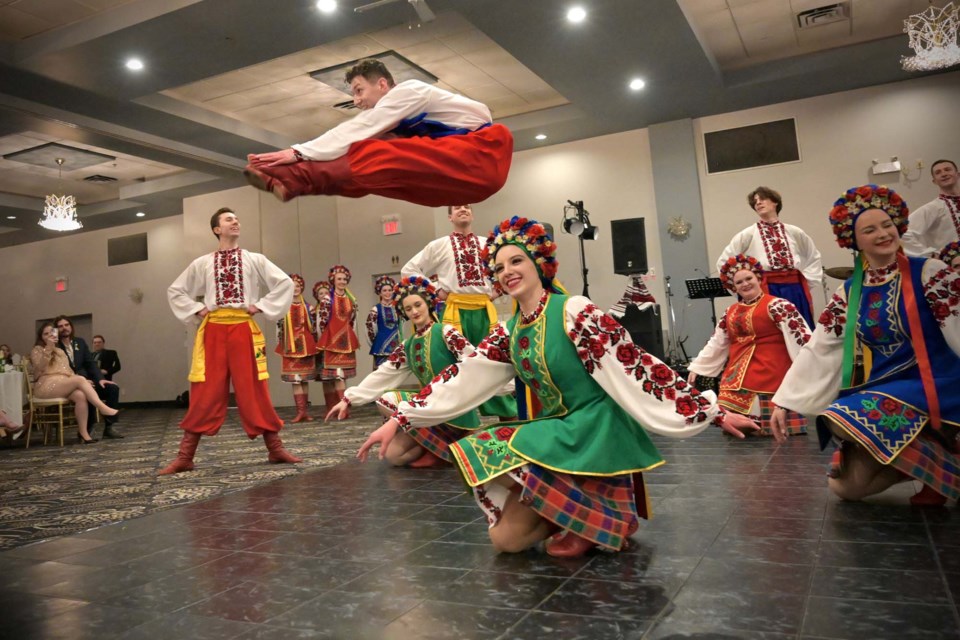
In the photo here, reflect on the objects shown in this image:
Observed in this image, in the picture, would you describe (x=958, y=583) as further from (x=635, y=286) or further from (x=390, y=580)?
(x=635, y=286)

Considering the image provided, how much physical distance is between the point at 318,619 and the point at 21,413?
6.41 m

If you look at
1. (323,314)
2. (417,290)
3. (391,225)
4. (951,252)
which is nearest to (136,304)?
(391,225)

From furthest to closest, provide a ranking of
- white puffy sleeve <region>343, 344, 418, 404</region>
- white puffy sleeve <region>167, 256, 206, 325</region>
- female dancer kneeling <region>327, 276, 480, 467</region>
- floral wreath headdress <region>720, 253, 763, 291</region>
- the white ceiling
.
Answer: the white ceiling
floral wreath headdress <region>720, 253, 763, 291</region>
white puffy sleeve <region>167, 256, 206, 325</region>
female dancer kneeling <region>327, 276, 480, 467</region>
white puffy sleeve <region>343, 344, 418, 404</region>

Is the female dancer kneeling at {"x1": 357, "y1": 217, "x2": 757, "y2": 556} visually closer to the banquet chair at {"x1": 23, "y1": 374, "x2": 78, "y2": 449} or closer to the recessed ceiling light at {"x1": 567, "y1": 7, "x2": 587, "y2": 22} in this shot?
the recessed ceiling light at {"x1": 567, "y1": 7, "x2": 587, "y2": 22}

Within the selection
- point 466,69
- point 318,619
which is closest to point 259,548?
point 318,619

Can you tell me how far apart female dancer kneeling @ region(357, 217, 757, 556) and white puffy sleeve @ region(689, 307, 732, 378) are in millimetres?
2830

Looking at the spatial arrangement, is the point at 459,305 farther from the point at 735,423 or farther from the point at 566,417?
the point at 735,423

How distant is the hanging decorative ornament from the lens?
9.14 metres

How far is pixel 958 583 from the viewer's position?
1.74 metres

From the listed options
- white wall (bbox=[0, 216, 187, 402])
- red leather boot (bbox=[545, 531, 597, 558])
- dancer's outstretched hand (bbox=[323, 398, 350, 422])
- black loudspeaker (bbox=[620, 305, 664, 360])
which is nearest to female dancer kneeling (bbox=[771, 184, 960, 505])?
red leather boot (bbox=[545, 531, 597, 558])

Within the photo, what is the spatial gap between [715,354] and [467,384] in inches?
121

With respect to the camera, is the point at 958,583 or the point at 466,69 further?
the point at 466,69

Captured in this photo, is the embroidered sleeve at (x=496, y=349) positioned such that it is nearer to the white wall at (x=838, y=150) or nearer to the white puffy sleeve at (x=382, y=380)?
the white puffy sleeve at (x=382, y=380)

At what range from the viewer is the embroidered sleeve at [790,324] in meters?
4.59
